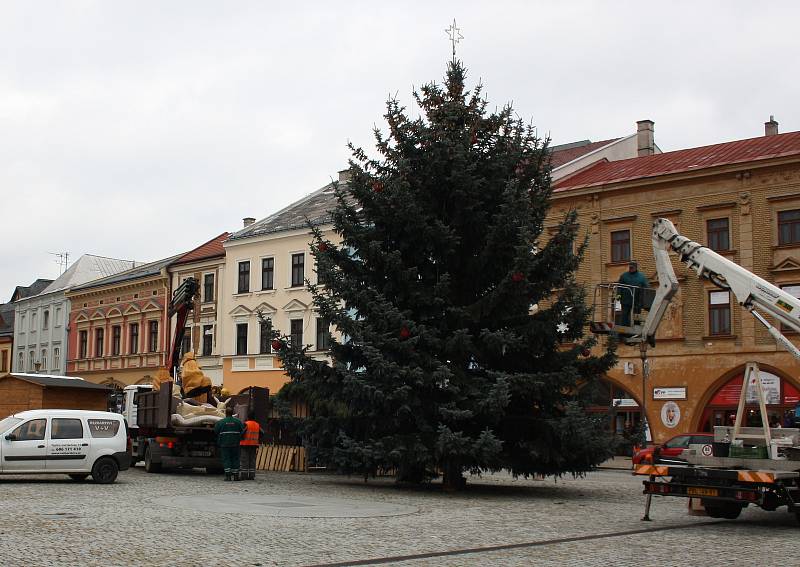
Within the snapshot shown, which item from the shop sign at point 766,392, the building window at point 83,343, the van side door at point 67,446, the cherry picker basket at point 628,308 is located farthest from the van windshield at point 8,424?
the building window at point 83,343

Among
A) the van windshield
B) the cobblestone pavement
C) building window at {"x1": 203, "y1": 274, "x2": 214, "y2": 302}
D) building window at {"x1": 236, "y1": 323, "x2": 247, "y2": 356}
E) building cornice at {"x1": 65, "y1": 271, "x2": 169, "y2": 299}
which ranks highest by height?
building cornice at {"x1": 65, "y1": 271, "x2": 169, "y2": 299}

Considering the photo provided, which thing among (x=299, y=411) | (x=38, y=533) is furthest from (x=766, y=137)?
(x=38, y=533)

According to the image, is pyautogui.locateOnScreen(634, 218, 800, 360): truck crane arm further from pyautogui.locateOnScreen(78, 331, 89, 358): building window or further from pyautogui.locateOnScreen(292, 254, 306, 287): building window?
pyautogui.locateOnScreen(78, 331, 89, 358): building window

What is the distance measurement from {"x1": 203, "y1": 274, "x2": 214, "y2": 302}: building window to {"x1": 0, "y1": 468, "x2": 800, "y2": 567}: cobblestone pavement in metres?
34.8

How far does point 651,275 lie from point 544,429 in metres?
19.2

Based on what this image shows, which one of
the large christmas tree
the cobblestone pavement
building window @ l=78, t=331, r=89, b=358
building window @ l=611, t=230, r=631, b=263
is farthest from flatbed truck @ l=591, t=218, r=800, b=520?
building window @ l=78, t=331, r=89, b=358

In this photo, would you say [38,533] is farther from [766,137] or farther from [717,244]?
[766,137]

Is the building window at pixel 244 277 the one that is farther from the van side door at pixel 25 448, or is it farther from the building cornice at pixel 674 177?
the van side door at pixel 25 448

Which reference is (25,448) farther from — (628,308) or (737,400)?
(737,400)

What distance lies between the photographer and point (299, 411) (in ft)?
105

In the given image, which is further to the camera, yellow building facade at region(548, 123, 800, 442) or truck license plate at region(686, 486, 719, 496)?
yellow building facade at region(548, 123, 800, 442)

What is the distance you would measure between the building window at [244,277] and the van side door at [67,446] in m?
31.9

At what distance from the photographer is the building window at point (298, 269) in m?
50.9

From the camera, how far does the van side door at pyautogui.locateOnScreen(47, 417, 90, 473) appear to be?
21219 mm
